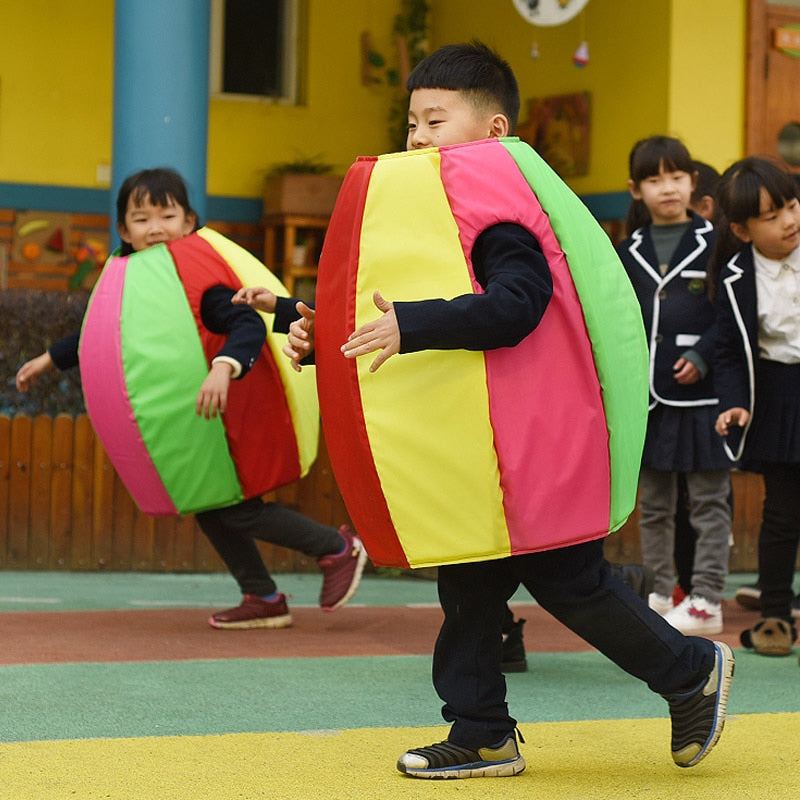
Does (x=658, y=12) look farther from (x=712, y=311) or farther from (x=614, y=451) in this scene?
(x=614, y=451)

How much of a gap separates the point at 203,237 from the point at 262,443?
77 centimetres

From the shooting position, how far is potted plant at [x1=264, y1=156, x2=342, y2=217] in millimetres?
12250

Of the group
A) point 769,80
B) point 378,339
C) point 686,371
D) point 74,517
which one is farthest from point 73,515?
point 769,80

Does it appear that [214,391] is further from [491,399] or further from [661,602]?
[661,602]

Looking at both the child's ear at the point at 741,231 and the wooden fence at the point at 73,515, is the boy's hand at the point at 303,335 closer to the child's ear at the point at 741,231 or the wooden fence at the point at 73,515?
the child's ear at the point at 741,231

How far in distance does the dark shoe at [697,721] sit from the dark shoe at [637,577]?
140 cm

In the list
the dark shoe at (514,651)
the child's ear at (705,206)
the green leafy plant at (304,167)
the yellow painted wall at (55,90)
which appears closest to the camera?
the dark shoe at (514,651)

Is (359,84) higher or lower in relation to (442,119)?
higher

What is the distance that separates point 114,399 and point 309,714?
5.39 feet

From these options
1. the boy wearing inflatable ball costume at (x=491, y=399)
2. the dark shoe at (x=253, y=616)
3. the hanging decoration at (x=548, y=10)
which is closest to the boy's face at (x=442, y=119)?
the boy wearing inflatable ball costume at (x=491, y=399)

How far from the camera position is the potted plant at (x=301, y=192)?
12.2 meters

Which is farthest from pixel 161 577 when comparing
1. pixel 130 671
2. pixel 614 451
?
pixel 614 451

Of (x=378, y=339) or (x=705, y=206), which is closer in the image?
(x=378, y=339)

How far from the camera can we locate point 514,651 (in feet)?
15.5
